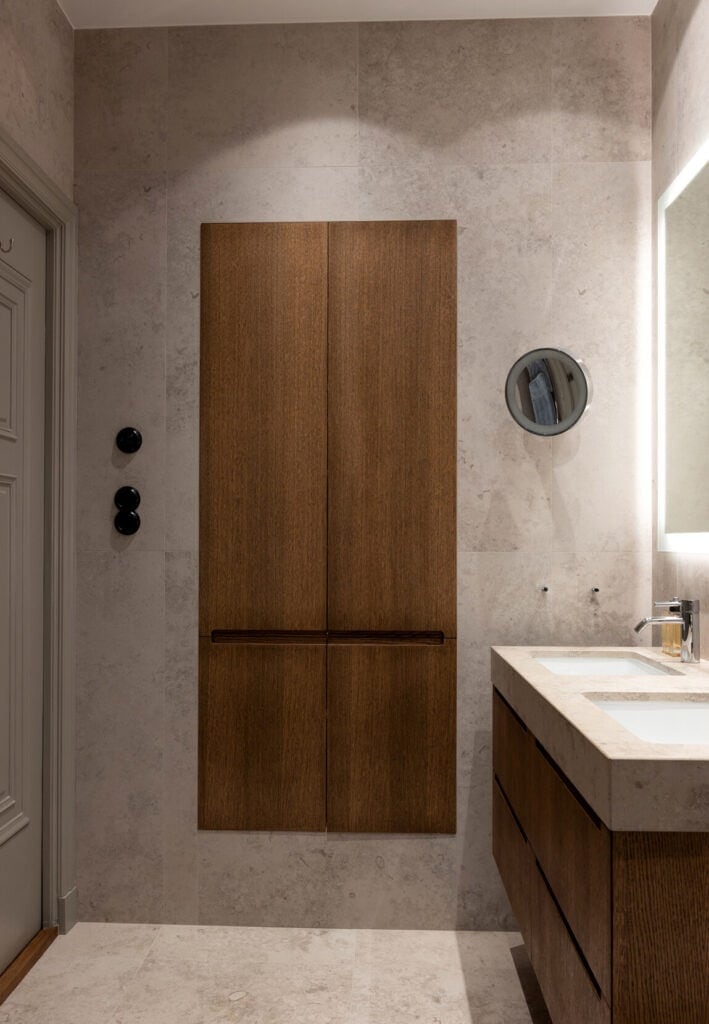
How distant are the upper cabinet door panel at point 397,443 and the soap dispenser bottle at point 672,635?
0.59 meters

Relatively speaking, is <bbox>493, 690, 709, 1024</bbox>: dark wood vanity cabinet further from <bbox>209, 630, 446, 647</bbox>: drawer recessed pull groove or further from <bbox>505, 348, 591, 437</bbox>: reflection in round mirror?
<bbox>505, 348, 591, 437</bbox>: reflection in round mirror

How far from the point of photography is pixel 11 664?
2.19 metres

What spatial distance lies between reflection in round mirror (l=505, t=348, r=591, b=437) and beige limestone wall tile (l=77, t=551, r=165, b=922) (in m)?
1.16

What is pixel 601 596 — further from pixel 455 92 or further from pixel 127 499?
pixel 455 92

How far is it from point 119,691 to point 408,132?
187 centimetres

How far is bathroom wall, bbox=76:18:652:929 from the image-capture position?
7.93ft

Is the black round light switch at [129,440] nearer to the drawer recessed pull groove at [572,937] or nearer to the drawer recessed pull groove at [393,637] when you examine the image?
the drawer recessed pull groove at [393,637]

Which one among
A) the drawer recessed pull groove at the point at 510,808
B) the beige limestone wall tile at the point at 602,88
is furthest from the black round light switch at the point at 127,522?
the beige limestone wall tile at the point at 602,88

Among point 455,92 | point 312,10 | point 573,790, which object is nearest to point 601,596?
point 573,790

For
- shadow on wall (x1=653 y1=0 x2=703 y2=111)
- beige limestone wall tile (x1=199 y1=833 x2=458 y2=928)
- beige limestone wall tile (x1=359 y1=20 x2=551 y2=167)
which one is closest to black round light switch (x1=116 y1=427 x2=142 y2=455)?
beige limestone wall tile (x1=359 y1=20 x2=551 y2=167)

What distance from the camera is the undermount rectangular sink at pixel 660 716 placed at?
161 centimetres

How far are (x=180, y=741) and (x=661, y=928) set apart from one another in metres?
1.63

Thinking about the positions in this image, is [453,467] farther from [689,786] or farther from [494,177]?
[689,786]

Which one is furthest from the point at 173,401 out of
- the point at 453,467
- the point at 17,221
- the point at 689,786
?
the point at 689,786
